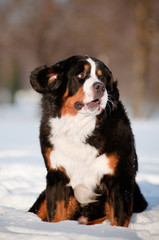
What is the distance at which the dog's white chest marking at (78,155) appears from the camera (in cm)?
329

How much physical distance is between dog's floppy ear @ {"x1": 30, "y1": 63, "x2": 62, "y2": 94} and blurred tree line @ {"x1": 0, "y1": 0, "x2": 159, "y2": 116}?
43.1 ft

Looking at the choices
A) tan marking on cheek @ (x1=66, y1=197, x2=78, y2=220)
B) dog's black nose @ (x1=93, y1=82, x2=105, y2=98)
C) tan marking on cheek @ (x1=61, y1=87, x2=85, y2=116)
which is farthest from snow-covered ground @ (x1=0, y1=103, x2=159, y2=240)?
dog's black nose @ (x1=93, y1=82, x2=105, y2=98)

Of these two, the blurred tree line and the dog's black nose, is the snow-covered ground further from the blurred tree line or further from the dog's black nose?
the blurred tree line

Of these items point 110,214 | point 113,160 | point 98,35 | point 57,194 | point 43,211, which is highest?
point 98,35

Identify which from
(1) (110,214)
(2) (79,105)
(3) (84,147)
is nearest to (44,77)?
(2) (79,105)

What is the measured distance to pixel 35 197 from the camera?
169 inches

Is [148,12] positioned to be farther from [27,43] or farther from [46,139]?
[46,139]

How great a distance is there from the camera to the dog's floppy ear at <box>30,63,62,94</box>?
3.47 m

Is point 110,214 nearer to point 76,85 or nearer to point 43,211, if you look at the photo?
point 43,211

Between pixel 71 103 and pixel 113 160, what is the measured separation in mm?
711

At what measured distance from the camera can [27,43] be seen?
72.3 ft

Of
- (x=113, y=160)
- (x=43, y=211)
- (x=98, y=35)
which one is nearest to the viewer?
(x=113, y=160)

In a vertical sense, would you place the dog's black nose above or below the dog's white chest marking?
above

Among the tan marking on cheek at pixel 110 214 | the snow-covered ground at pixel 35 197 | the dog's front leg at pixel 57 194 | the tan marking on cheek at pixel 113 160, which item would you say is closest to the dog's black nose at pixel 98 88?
the tan marking on cheek at pixel 113 160
